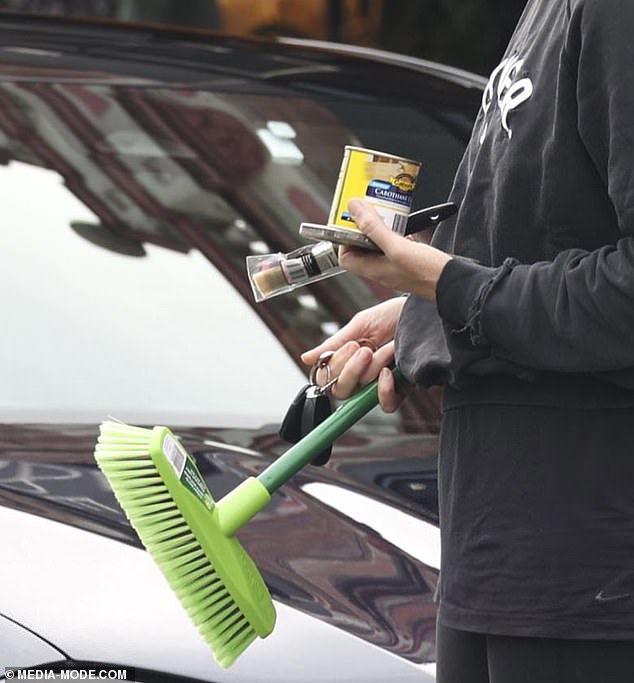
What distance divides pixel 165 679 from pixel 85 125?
55.1 inches

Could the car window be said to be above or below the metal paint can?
below

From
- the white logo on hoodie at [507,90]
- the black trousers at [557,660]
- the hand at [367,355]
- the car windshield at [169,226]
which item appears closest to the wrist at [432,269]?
the white logo on hoodie at [507,90]

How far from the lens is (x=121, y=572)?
217 cm

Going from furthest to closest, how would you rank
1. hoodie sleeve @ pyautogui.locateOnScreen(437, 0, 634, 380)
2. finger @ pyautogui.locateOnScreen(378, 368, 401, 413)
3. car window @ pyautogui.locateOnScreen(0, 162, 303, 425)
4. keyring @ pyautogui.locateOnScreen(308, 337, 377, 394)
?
1. car window @ pyautogui.locateOnScreen(0, 162, 303, 425)
2. keyring @ pyautogui.locateOnScreen(308, 337, 377, 394)
3. finger @ pyautogui.locateOnScreen(378, 368, 401, 413)
4. hoodie sleeve @ pyautogui.locateOnScreen(437, 0, 634, 380)

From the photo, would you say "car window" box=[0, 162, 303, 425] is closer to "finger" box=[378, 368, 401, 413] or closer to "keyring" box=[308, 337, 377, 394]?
"keyring" box=[308, 337, 377, 394]

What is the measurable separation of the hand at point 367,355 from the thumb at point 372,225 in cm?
25

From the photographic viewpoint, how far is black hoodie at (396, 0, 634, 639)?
1.61 meters

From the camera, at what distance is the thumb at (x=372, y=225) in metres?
1.74

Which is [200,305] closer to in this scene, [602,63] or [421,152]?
[421,152]

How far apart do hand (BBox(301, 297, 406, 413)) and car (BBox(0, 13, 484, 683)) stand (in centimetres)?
32

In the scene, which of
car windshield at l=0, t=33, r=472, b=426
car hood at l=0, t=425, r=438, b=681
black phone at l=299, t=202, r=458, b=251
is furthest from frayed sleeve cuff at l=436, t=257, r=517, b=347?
car windshield at l=0, t=33, r=472, b=426

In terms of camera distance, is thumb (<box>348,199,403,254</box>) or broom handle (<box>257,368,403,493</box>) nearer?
thumb (<box>348,199,403,254</box>)

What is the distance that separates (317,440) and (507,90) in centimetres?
46

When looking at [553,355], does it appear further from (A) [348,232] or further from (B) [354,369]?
(B) [354,369]
